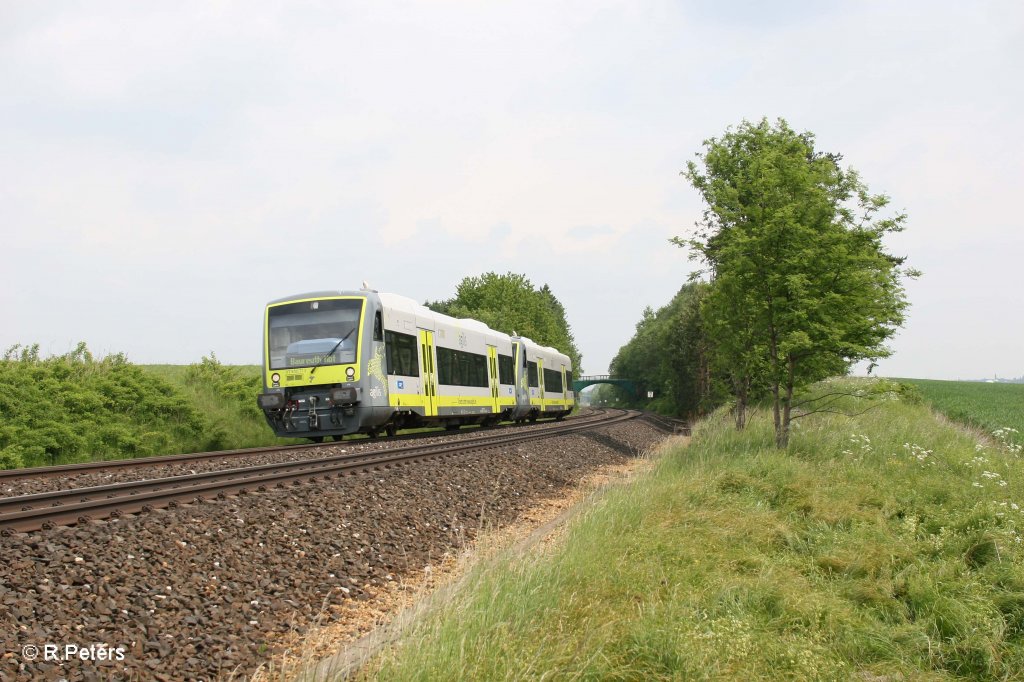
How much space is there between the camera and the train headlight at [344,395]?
16.6m

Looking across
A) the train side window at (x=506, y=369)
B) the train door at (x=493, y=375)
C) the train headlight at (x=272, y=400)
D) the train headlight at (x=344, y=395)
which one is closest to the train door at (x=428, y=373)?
the train headlight at (x=344, y=395)

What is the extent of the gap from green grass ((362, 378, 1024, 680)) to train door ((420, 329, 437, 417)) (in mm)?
9613

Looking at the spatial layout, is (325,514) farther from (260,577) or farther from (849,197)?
(849,197)

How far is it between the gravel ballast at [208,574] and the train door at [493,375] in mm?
16565

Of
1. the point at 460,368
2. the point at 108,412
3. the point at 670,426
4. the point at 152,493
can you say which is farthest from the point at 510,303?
the point at 152,493

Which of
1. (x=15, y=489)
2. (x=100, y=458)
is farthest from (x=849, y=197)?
(x=100, y=458)

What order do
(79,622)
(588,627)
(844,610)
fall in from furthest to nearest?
1. (844,610)
2. (588,627)
3. (79,622)

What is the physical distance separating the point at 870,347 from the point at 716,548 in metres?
8.41

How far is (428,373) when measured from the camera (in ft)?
67.8

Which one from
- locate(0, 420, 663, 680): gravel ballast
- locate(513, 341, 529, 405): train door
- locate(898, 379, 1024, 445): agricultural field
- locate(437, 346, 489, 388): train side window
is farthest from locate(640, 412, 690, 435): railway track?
locate(0, 420, 663, 680): gravel ballast

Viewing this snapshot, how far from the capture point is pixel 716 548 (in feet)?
26.1

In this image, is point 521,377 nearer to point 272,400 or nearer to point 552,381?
point 552,381

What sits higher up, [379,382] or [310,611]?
[379,382]

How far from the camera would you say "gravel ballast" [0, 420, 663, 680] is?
14.7 feet
